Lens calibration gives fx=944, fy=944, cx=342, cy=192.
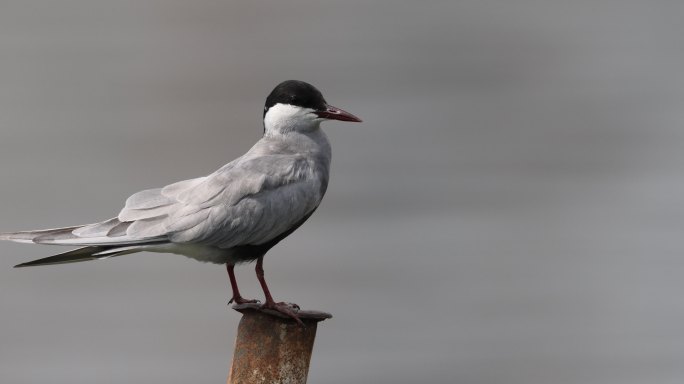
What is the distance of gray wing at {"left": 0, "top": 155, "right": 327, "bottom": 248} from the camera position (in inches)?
121

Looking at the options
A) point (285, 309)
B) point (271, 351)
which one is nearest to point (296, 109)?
point (285, 309)

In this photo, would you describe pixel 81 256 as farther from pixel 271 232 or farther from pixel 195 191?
pixel 271 232

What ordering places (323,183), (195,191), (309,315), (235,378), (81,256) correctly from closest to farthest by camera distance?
(235,378)
(309,315)
(81,256)
(195,191)
(323,183)

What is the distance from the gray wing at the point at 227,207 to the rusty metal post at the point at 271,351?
2.04ft

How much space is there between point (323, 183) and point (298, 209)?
190 mm

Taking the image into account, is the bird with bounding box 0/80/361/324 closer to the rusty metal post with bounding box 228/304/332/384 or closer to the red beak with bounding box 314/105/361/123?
the red beak with bounding box 314/105/361/123

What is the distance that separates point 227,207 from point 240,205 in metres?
0.05

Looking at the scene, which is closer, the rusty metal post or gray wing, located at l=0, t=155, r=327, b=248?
the rusty metal post

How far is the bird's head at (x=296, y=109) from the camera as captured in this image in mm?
3465

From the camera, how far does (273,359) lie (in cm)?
249

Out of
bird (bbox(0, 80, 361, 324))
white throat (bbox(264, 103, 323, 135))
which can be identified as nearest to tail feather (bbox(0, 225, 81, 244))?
bird (bbox(0, 80, 361, 324))

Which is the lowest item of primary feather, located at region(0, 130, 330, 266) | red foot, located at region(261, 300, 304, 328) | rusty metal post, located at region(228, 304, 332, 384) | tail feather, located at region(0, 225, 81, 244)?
rusty metal post, located at region(228, 304, 332, 384)

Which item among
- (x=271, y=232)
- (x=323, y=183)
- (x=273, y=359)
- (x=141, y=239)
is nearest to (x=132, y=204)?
(x=141, y=239)

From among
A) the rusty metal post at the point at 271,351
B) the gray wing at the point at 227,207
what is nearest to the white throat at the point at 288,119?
the gray wing at the point at 227,207
